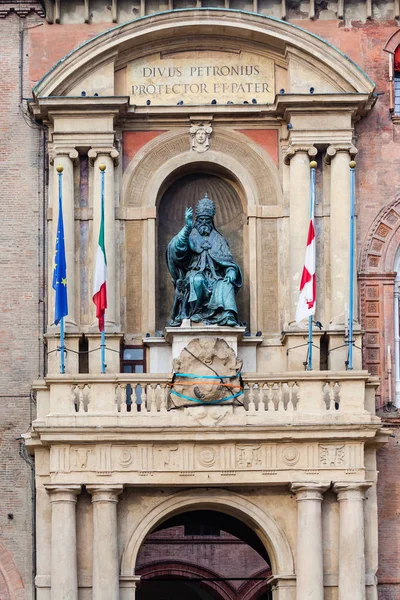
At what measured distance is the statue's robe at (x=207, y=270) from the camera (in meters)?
38.5

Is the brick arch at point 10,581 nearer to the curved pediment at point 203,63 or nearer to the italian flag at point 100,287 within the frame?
the italian flag at point 100,287

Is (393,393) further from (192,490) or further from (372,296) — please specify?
(192,490)

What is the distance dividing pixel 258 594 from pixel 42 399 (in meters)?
14.1

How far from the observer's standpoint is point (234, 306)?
38.5m

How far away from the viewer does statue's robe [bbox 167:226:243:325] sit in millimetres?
38469

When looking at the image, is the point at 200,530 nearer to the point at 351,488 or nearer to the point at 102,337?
the point at 102,337

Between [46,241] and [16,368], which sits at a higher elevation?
[46,241]

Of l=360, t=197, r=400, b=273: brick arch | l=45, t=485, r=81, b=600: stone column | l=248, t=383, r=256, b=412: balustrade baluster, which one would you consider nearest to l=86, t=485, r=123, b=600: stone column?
l=45, t=485, r=81, b=600: stone column

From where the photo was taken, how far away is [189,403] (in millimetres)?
36750

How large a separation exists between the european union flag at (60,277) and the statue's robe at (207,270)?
2321mm

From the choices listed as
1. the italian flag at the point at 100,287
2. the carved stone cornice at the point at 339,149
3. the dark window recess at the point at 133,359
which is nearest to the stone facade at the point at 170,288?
the carved stone cornice at the point at 339,149

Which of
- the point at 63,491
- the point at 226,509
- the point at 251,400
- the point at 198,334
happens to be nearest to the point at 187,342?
the point at 198,334

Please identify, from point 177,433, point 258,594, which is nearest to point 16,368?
point 177,433

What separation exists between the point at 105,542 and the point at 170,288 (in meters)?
6.16
